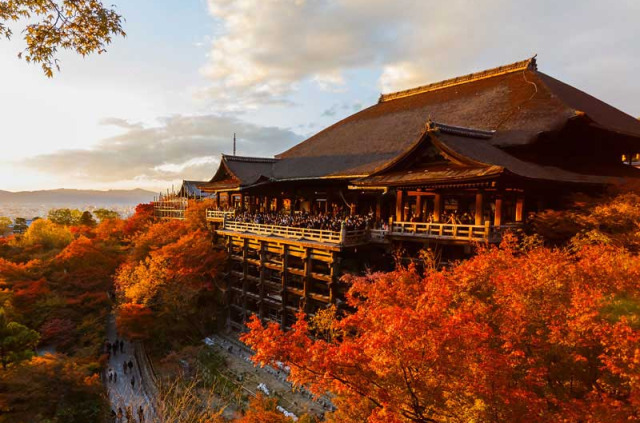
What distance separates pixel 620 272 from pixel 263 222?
20583 millimetres

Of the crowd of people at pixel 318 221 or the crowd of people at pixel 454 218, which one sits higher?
the crowd of people at pixel 454 218

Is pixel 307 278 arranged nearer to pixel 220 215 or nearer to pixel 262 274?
pixel 262 274

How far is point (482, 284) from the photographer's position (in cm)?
1126

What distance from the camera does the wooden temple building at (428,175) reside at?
54.4 ft

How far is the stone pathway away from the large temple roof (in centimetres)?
1486

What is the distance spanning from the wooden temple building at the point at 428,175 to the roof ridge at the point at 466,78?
0.29 feet

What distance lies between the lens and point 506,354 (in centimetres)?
837

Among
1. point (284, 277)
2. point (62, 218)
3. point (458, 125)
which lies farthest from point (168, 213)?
point (458, 125)

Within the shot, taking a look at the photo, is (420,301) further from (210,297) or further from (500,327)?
(210,297)

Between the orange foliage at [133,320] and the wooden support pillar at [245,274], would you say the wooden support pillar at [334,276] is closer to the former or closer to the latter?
the wooden support pillar at [245,274]

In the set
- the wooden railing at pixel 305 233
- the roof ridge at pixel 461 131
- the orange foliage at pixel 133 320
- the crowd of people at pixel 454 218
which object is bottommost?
the orange foliage at pixel 133 320

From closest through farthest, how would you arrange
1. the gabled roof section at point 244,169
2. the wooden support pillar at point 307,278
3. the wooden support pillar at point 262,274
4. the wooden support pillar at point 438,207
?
the wooden support pillar at point 438,207 < the wooden support pillar at point 307,278 < the wooden support pillar at point 262,274 < the gabled roof section at point 244,169

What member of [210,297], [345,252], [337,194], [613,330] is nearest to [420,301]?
[613,330]

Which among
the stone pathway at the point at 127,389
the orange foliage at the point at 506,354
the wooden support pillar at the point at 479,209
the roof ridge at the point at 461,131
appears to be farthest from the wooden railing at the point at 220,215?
the wooden support pillar at the point at 479,209
